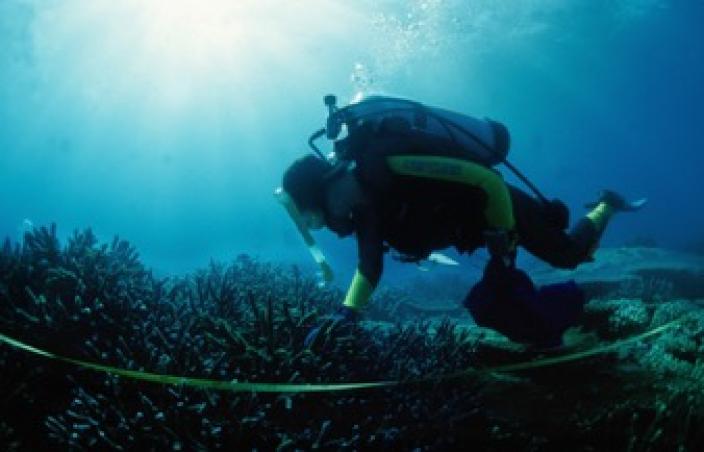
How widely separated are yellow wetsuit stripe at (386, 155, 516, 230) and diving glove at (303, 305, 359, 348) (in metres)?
1.13

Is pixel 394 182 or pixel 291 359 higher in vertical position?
pixel 394 182

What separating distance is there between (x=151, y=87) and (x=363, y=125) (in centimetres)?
6942

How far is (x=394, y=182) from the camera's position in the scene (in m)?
3.97

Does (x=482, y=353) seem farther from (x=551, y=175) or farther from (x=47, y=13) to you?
(x=551, y=175)

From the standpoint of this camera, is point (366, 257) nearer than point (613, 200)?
Yes

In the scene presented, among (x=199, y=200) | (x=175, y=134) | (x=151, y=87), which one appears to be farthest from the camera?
(x=199, y=200)

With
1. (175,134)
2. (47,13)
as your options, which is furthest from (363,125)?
(175,134)

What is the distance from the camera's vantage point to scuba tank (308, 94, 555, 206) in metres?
4.20

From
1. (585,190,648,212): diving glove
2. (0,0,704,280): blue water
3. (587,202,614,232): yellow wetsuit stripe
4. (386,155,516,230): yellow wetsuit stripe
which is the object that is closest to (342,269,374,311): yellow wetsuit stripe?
(386,155,516,230): yellow wetsuit stripe

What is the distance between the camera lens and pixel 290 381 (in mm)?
3371

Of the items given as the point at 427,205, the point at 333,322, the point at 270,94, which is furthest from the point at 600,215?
the point at 270,94

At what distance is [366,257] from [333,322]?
0.55 m

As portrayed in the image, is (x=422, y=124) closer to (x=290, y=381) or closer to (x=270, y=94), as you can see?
(x=290, y=381)

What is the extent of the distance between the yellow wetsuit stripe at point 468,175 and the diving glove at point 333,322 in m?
1.13
